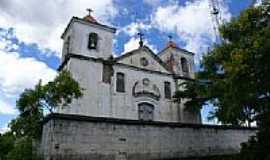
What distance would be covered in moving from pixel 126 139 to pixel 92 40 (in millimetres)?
11811

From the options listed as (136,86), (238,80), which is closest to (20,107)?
(136,86)

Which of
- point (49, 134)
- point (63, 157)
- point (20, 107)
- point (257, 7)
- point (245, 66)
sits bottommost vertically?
point (63, 157)

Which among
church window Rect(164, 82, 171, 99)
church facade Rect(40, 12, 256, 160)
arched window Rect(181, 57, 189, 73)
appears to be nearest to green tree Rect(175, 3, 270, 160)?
church facade Rect(40, 12, 256, 160)

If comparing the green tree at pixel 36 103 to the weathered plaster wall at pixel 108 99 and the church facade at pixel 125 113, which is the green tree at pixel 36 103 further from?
the weathered plaster wall at pixel 108 99

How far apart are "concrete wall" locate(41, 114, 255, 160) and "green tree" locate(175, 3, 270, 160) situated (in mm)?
2545

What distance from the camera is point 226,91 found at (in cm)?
1059

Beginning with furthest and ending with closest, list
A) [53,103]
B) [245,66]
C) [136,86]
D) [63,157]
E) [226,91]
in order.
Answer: [136,86]
[53,103]
[226,91]
[63,157]
[245,66]

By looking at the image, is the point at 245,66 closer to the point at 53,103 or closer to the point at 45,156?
the point at 45,156

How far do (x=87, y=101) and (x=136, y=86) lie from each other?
4.44 meters

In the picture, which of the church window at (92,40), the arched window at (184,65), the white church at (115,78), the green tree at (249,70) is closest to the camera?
the green tree at (249,70)

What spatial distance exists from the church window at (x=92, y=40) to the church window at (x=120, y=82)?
3043 mm

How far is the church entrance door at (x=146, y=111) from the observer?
20531 millimetres

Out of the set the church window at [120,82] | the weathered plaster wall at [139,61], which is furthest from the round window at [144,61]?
the church window at [120,82]

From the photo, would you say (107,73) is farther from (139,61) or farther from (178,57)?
(178,57)
